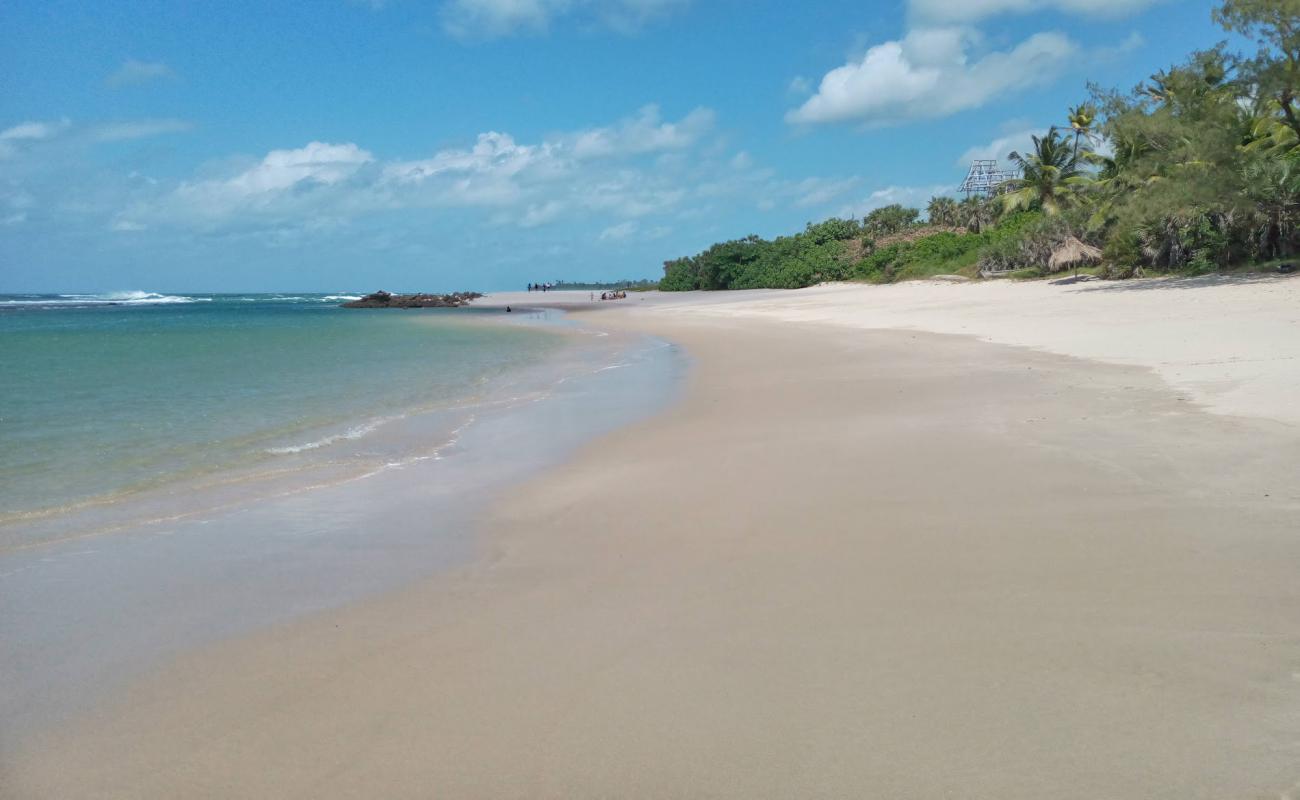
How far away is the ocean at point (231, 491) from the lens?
416cm

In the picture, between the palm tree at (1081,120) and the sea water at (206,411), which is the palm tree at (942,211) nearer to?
the palm tree at (1081,120)

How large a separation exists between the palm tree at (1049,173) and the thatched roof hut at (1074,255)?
7.98 m

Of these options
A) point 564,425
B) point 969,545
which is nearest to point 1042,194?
point 564,425

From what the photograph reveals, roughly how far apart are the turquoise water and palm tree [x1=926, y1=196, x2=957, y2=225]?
1706 inches

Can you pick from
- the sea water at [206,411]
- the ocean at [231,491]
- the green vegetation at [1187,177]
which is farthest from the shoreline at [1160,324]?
the sea water at [206,411]

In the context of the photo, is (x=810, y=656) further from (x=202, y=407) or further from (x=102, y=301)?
(x=102, y=301)

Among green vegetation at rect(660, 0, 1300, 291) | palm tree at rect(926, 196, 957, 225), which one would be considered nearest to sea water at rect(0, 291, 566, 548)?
green vegetation at rect(660, 0, 1300, 291)

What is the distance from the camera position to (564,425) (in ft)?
33.3

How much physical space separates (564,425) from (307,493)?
145 inches

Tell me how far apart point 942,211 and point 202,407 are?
195 feet

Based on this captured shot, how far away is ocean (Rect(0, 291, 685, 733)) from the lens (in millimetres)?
4156

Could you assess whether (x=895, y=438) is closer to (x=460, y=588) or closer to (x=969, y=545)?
(x=969, y=545)

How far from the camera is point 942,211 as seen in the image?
Result: 6181 cm

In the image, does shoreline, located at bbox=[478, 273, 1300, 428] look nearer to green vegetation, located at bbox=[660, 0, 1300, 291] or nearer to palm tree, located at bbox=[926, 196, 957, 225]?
green vegetation, located at bbox=[660, 0, 1300, 291]
